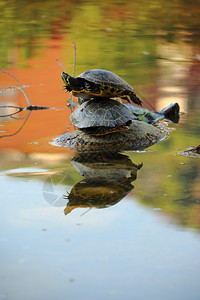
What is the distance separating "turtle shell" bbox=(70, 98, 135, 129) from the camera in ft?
12.8

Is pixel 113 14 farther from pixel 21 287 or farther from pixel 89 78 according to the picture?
pixel 21 287

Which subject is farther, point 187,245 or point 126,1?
point 126,1

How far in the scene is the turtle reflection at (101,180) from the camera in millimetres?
2818

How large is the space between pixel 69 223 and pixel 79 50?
6.64 m

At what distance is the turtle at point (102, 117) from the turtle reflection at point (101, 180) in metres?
0.28

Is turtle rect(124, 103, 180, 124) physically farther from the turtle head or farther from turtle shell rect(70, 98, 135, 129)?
the turtle head

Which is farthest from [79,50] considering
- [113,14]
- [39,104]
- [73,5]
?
[73,5]

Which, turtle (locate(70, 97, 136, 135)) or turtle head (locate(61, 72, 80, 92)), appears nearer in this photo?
turtle head (locate(61, 72, 80, 92))

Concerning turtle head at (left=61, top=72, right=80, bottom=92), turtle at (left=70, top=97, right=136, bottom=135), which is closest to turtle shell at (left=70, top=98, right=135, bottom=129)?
turtle at (left=70, top=97, right=136, bottom=135)

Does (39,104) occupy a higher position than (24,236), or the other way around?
(24,236)

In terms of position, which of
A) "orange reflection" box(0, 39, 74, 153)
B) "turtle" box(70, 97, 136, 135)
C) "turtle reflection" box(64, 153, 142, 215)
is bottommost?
"orange reflection" box(0, 39, 74, 153)

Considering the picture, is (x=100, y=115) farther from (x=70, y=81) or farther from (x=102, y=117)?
(x=70, y=81)

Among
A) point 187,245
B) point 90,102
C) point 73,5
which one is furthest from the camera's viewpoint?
point 73,5

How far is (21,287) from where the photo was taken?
1963mm
